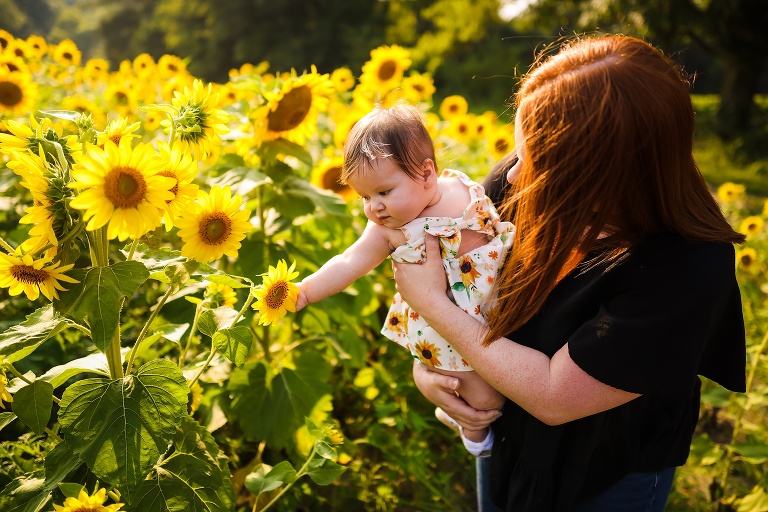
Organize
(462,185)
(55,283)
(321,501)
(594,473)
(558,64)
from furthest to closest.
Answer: (321,501), (462,185), (594,473), (558,64), (55,283)

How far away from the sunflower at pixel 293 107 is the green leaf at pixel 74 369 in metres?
0.94

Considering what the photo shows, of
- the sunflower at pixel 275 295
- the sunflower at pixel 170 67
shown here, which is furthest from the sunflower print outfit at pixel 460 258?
the sunflower at pixel 170 67

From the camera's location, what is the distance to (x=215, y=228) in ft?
3.98

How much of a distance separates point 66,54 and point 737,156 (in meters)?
9.06

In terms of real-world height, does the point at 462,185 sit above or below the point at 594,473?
above

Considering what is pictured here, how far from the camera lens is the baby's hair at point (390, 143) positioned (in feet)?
4.31

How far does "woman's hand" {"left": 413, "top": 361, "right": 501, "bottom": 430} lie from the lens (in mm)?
1419

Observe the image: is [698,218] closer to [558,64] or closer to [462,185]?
[558,64]

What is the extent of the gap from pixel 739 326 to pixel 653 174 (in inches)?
16.4

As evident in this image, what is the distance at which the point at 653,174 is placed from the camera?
1129mm

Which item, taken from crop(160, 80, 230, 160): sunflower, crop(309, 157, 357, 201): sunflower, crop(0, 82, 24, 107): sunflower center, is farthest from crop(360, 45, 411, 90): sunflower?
crop(160, 80, 230, 160): sunflower

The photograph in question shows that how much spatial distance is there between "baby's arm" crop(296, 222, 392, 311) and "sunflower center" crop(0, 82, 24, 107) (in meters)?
2.16

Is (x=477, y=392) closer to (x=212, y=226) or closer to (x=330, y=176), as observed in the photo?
(x=212, y=226)

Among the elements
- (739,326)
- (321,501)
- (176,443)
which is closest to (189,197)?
(176,443)
